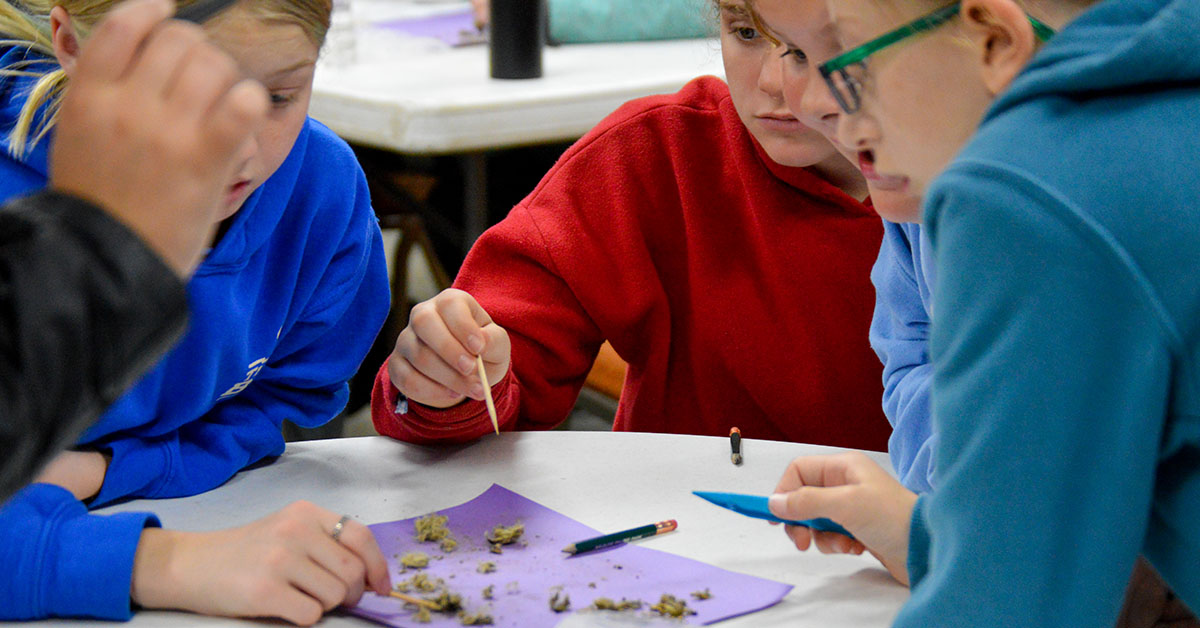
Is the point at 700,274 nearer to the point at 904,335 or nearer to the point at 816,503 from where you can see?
the point at 904,335

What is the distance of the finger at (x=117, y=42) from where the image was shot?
19.0 inches

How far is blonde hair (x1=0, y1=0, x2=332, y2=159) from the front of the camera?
880mm

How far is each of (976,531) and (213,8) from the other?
471 mm

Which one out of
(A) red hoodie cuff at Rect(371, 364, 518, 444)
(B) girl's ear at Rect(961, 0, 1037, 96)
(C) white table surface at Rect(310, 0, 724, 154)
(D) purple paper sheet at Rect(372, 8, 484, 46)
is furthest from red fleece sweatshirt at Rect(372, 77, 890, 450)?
(D) purple paper sheet at Rect(372, 8, 484, 46)

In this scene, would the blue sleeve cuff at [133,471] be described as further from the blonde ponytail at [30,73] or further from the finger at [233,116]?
the finger at [233,116]

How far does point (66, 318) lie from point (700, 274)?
0.90m

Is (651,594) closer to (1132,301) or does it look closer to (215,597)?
(215,597)

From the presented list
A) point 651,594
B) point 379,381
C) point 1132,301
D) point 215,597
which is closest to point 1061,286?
point 1132,301

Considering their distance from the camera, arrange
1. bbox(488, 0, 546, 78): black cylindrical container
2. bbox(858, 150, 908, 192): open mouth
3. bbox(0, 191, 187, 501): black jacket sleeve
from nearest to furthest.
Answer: bbox(0, 191, 187, 501): black jacket sleeve
bbox(858, 150, 908, 192): open mouth
bbox(488, 0, 546, 78): black cylindrical container

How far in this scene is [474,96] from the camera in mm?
1966

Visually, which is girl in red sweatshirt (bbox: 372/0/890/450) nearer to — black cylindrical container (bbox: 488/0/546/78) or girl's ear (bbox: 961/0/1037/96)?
girl's ear (bbox: 961/0/1037/96)

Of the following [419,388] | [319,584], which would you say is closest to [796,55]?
[419,388]

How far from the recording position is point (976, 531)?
1.77 ft

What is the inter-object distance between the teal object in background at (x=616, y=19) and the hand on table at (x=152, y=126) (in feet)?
6.92
